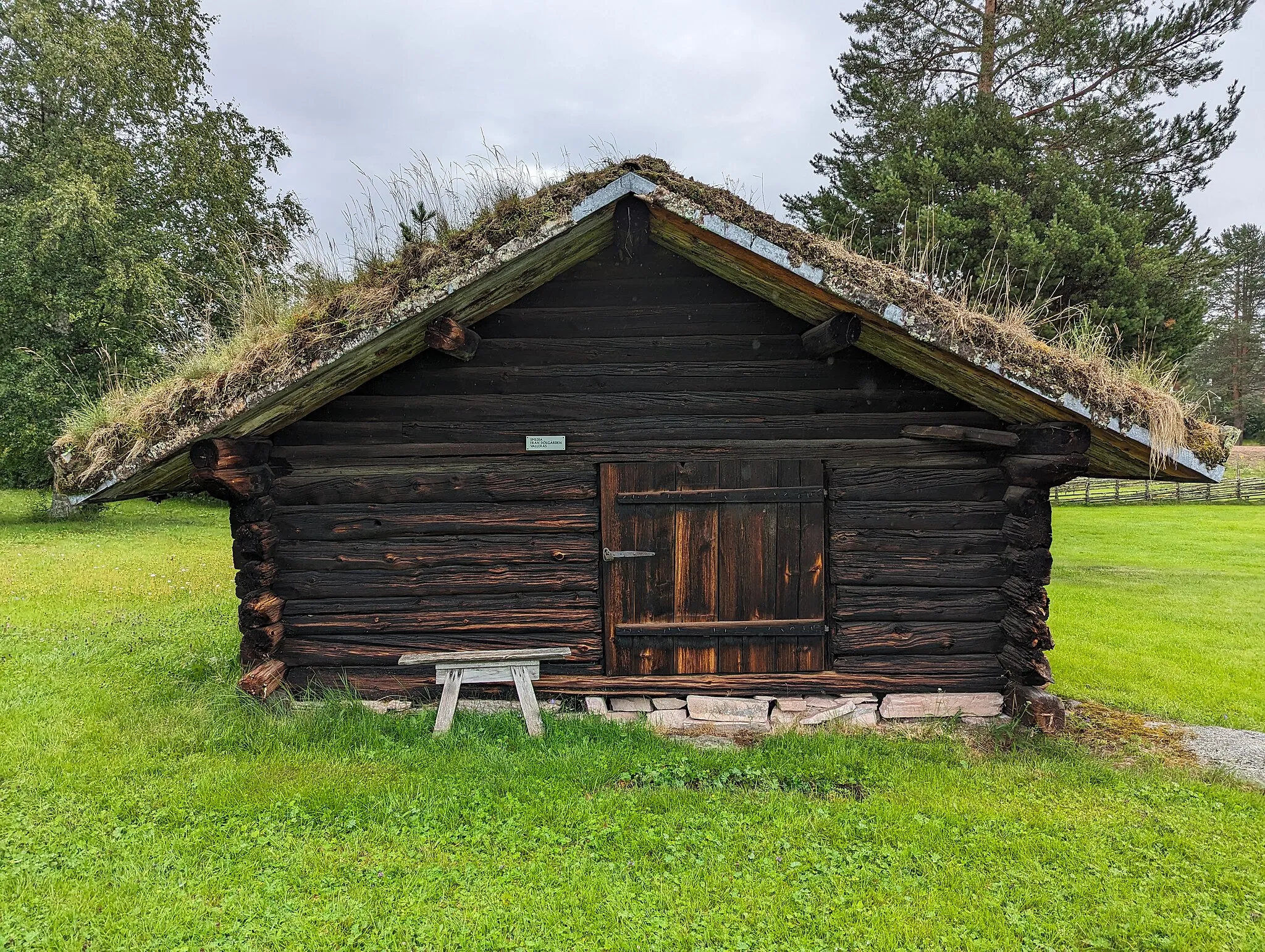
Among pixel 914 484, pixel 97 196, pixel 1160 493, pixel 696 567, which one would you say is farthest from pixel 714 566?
pixel 1160 493

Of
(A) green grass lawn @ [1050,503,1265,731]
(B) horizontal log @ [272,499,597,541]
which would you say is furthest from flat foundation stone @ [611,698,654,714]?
(A) green grass lawn @ [1050,503,1265,731]

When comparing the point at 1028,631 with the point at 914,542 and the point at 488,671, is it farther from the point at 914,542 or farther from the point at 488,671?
the point at 488,671

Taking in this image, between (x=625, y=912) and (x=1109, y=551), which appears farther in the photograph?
(x=1109, y=551)

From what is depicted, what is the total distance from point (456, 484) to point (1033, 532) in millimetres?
4595

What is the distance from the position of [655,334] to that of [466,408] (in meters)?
1.64

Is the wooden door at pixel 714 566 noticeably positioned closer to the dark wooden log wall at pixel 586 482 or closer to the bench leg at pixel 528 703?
the dark wooden log wall at pixel 586 482

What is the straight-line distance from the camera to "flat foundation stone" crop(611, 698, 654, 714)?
565 cm

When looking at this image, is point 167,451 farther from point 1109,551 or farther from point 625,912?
point 1109,551

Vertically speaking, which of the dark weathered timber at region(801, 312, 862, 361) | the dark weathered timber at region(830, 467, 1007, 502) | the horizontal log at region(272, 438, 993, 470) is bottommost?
the dark weathered timber at region(830, 467, 1007, 502)

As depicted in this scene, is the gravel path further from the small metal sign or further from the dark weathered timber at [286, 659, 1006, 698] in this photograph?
the small metal sign

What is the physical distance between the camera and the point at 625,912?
11.1 ft

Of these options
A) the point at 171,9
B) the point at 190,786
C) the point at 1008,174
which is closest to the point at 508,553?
the point at 190,786

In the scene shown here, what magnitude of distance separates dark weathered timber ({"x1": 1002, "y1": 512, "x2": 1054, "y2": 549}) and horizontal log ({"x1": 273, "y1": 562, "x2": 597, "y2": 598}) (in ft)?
A: 11.1

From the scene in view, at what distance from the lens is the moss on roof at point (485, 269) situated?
437 centimetres
